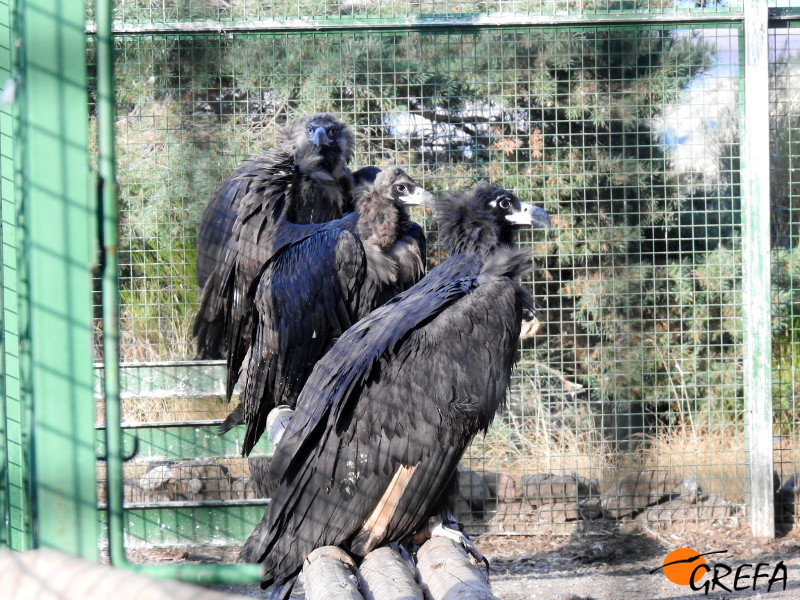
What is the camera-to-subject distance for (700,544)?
197 inches

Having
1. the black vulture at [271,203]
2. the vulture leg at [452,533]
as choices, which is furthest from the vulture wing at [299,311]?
the vulture leg at [452,533]

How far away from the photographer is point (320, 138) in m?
4.01

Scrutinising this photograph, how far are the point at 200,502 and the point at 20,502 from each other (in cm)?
372

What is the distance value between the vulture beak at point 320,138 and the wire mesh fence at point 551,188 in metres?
1.23

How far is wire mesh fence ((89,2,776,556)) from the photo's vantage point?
203 inches

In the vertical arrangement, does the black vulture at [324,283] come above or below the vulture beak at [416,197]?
below

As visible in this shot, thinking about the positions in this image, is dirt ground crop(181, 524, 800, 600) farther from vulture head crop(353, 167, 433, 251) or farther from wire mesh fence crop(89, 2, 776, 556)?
vulture head crop(353, 167, 433, 251)

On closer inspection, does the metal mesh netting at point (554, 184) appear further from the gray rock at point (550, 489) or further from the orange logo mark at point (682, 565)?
the orange logo mark at point (682, 565)

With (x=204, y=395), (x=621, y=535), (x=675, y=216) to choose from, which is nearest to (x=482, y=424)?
(x=204, y=395)

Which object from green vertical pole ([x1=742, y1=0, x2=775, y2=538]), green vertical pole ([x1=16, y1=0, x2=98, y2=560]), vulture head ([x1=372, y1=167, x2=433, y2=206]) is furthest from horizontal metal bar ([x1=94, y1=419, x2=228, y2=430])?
green vertical pole ([x1=16, y1=0, x2=98, y2=560])

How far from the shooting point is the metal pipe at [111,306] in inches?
37.8

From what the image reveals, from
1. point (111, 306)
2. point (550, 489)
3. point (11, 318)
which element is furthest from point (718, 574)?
point (111, 306)

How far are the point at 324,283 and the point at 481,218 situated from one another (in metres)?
0.82

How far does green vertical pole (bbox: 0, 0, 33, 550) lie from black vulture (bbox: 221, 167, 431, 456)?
7.43 ft
